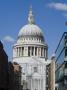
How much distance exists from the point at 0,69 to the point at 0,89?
820 cm

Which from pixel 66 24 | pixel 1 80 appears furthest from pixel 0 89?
pixel 66 24

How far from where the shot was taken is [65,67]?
310ft

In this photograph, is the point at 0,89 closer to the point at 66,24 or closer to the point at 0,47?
the point at 0,47

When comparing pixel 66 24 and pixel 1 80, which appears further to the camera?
pixel 1 80

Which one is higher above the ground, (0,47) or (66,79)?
(0,47)

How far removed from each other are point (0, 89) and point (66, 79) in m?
19.7

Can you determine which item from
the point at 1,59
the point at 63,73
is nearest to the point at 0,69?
the point at 1,59

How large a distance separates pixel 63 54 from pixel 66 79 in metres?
5.25

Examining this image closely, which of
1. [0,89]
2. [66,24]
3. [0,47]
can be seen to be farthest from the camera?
[0,89]

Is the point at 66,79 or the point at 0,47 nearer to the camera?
the point at 66,79

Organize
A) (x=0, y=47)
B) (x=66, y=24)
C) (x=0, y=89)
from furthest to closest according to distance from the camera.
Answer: (x=0, y=89) → (x=0, y=47) → (x=66, y=24)

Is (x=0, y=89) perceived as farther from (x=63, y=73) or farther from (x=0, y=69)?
(x=63, y=73)

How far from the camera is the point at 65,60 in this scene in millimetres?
94375

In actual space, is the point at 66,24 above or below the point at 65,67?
above
